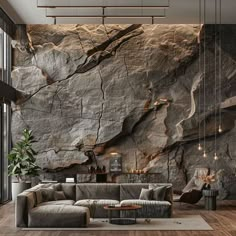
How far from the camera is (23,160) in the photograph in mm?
15438

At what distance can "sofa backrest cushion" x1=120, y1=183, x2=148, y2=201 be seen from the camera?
43.0ft

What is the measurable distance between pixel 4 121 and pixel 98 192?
415 cm

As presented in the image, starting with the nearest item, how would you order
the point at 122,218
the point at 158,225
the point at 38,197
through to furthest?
the point at 158,225, the point at 38,197, the point at 122,218

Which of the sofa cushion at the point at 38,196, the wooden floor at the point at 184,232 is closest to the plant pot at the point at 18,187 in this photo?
the wooden floor at the point at 184,232

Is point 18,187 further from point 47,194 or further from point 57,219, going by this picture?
point 57,219

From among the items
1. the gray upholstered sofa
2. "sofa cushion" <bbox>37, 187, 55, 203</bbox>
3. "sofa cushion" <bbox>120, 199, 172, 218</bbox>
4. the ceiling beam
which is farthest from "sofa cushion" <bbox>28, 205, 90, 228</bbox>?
the ceiling beam

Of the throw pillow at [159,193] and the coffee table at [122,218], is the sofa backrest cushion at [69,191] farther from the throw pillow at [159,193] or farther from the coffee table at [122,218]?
the throw pillow at [159,193]

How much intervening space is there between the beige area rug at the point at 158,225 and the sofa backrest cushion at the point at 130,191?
1288mm

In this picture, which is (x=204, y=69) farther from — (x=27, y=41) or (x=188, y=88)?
(x=27, y=41)

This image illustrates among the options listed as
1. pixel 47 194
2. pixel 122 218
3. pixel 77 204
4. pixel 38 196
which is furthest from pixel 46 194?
pixel 122 218

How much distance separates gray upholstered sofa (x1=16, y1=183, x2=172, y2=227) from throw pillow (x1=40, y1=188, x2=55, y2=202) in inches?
0.8

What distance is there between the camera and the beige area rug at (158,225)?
35.0ft

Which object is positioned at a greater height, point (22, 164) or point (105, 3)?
point (105, 3)

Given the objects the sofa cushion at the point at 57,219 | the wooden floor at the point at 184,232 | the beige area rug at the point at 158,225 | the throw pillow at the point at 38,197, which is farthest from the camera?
the throw pillow at the point at 38,197
